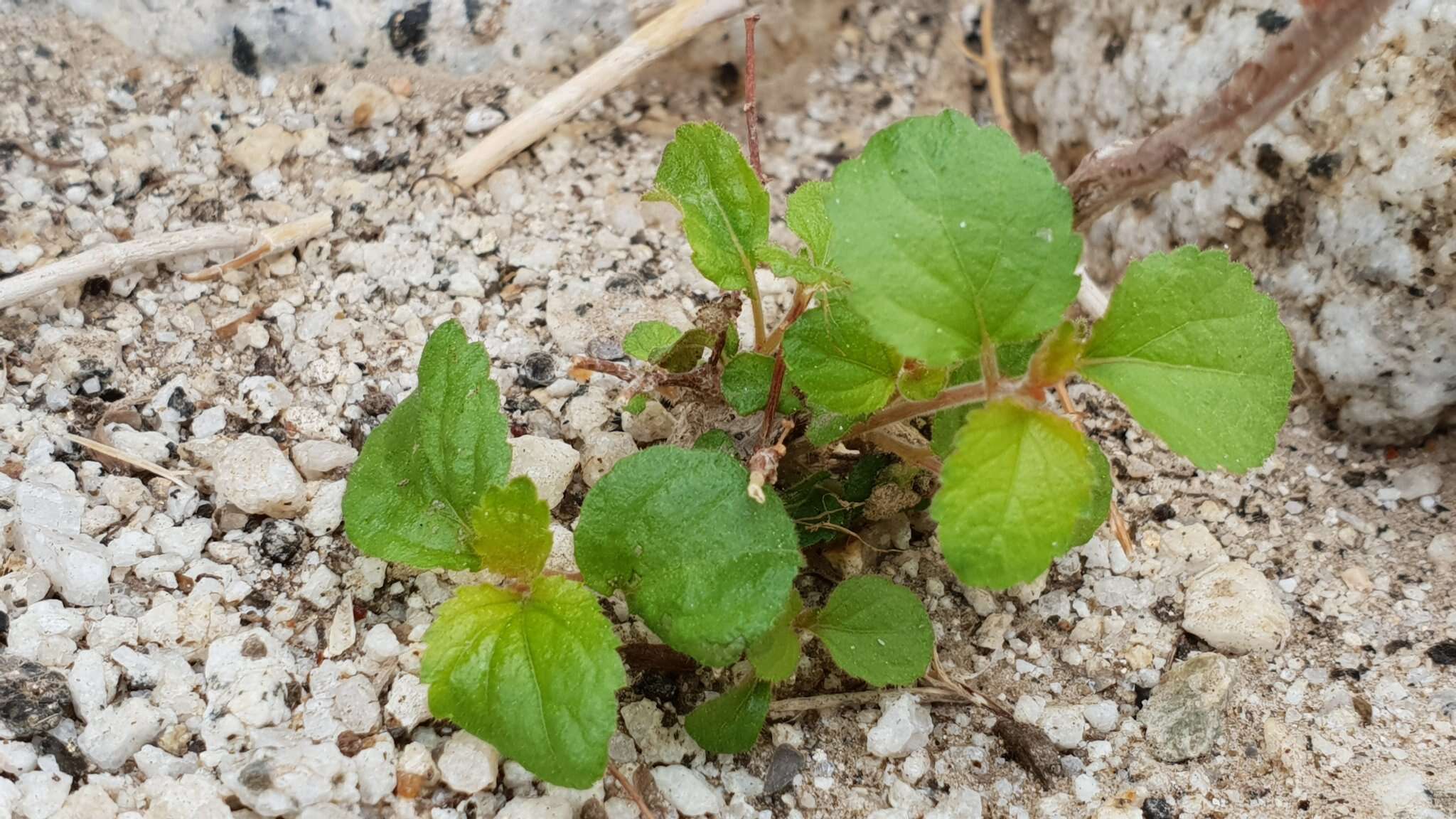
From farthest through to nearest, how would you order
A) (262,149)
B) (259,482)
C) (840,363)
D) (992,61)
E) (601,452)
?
1. (992,61)
2. (262,149)
3. (601,452)
4. (259,482)
5. (840,363)

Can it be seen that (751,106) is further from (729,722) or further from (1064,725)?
(1064,725)

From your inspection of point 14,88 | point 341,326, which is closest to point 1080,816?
point 341,326

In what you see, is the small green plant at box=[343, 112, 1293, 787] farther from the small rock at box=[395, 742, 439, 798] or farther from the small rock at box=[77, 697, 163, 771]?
the small rock at box=[77, 697, 163, 771]

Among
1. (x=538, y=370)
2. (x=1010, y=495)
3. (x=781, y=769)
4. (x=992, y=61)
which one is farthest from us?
(x=992, y=61)

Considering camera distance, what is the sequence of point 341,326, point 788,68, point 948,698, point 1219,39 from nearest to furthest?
point 948,698
point 341,326
point 1219,39
point 788,68

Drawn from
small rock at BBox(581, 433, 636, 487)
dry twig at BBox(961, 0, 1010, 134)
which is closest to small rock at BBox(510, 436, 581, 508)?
small rock at BBox(581, 433, 636, 487)

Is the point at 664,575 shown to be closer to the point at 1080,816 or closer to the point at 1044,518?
the point at 1044,518

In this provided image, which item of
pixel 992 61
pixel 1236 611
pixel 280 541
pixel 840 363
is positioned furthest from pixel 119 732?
pixel 992 61
